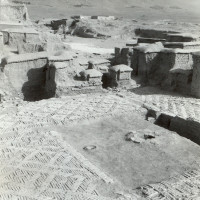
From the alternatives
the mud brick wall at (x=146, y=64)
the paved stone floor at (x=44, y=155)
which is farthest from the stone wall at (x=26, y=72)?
the mud brick wall at (x=146, y=64)

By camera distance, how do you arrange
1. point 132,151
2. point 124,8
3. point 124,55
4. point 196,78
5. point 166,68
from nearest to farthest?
1. point 132,151
2. point 196,78
3. point 166,68
4. point 124,55
5. point 124,8

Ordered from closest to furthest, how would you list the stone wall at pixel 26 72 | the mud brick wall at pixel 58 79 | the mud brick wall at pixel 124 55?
the mud brick wall at pixel 58 79 < the stone wall at pixel 26 72 < the mud brick wall at pixel 124 55

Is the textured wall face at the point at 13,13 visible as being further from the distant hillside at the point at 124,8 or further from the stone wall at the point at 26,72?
the distant hillside at the point at 124,8

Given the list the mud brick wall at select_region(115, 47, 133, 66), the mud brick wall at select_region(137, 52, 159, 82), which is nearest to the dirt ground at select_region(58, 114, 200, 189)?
the mud brick wall at select_region(137, 52, 159, 82)

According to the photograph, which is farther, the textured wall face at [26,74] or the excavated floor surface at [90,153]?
the textured wall face at [26,74]

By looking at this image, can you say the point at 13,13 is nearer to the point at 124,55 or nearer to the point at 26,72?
the point at 124,55

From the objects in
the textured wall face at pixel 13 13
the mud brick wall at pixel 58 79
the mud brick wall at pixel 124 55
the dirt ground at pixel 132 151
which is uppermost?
the textured wall face at pixel 13 13

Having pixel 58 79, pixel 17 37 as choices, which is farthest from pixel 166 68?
pixel 17 37
